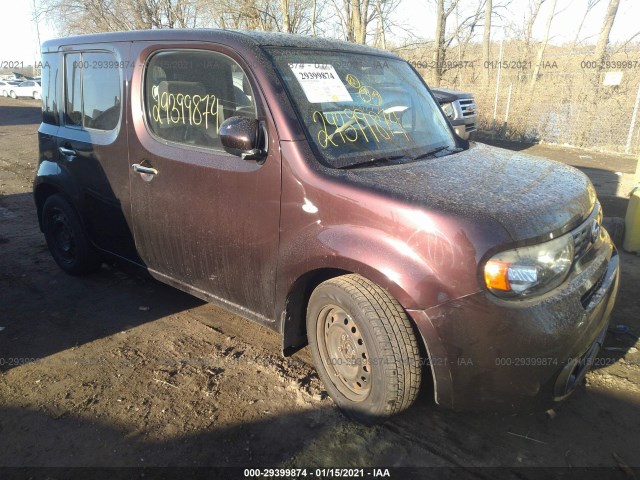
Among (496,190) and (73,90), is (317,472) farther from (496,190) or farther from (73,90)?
(73,90)

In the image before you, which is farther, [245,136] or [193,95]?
[193,95]

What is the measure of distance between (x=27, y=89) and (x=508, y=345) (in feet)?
136

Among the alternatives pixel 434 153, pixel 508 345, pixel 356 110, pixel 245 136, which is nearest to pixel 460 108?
pixel 434 153

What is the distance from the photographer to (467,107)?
9781 mm

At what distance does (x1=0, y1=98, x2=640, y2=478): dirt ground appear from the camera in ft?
7.80

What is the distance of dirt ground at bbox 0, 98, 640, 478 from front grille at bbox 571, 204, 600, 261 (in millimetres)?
931

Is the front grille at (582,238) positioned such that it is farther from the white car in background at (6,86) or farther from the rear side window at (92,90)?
the white car in background at (6,86)

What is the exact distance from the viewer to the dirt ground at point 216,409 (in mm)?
2377

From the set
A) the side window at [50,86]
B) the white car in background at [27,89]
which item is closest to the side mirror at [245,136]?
the side window at [50,86]

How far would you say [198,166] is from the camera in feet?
9.63

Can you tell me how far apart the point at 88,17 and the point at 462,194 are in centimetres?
2639

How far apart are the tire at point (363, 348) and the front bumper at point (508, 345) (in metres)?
0.13

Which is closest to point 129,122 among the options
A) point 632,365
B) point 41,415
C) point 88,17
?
point 41,415

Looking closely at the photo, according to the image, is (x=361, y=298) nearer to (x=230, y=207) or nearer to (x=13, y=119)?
(x=230, y=207)
